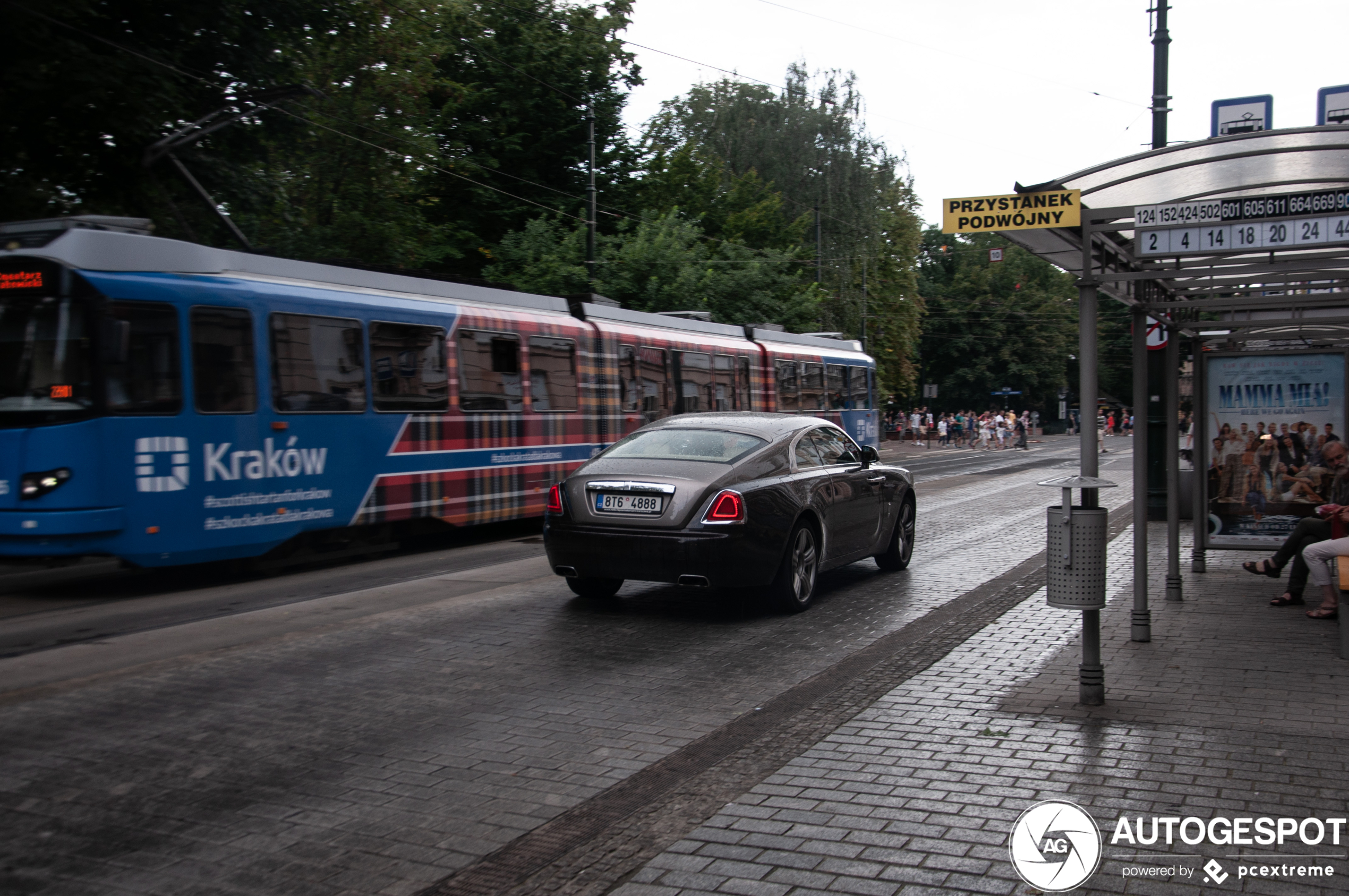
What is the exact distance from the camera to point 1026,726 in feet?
18.9

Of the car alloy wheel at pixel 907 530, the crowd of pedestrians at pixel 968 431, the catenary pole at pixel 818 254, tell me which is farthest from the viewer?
the crowd of pedestrians at pixel 968 431

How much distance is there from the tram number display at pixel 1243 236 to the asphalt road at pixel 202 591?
6.52 meters

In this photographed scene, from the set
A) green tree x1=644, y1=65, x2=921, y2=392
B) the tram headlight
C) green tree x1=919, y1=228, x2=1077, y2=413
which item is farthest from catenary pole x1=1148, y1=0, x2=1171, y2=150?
green tree x1=919, y1=228, x2=1077, y2=413

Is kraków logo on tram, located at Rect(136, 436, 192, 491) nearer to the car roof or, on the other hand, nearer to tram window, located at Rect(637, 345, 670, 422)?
the car roof

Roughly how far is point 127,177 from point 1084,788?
18233mm

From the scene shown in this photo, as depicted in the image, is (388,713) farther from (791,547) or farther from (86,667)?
(791,547)

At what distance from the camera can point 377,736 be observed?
571cm

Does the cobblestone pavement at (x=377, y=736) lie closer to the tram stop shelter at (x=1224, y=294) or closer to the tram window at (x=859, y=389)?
the tram stop shelter at (x=1224, y=294)

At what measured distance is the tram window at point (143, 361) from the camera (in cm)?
1010

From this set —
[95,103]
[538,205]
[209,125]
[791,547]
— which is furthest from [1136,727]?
[538,205]

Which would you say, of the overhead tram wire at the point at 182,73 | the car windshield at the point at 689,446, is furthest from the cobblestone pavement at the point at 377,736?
the overhead tram wire at the point at 182,73

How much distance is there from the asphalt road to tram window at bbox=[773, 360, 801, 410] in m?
8.82


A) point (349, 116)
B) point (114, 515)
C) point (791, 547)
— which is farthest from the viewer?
point (349, 116)

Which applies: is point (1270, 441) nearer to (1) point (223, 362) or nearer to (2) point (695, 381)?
(1) point (223, 362)
